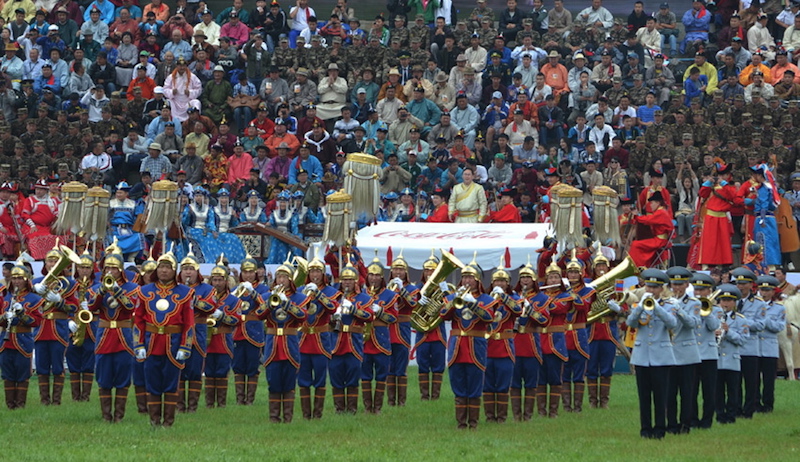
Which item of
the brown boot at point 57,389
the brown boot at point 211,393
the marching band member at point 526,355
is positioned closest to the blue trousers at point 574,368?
the marching band member at point 526,355

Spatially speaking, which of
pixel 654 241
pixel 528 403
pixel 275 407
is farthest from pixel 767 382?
pixel 654 241

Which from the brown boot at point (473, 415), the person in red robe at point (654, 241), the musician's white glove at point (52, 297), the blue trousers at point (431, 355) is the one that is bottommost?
the brown boot at point (473, 415)

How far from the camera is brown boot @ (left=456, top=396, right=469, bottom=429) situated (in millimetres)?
15141

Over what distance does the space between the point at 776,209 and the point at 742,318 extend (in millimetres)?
7899

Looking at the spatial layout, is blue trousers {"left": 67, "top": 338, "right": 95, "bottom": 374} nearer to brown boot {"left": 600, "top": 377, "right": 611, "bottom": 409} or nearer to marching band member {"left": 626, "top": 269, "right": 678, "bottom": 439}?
brown boot {"left": 600, "top": 377, "right": 611, "bottom": 409}

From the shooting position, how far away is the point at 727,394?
619 inches

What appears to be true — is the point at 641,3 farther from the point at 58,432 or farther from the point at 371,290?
the point at 58,432

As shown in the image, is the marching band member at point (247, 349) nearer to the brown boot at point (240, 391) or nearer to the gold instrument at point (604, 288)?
the brown boot at point (240, 391)

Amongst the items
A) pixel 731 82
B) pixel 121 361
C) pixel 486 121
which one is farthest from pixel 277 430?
pixel 731 82

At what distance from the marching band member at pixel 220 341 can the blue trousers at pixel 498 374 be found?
3137mm

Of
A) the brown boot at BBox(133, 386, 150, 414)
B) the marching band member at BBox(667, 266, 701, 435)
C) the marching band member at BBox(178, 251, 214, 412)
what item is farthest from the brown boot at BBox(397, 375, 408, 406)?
the marching band member at BBox(667, 266, 701, 435)

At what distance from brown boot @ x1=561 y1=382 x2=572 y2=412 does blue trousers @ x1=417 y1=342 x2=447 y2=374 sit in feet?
4.95

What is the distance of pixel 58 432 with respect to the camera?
14.4 metres

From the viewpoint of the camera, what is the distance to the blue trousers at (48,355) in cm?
1689
